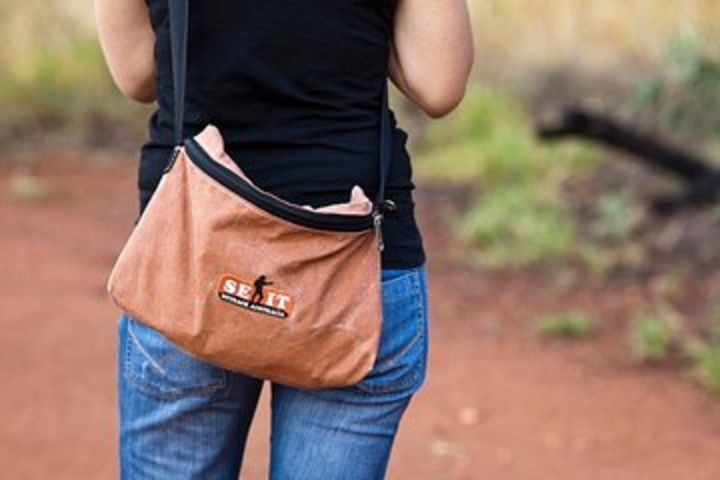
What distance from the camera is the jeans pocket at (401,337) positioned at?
2146mm

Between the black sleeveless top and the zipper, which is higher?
the black sleeveless top

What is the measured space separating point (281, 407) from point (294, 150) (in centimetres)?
38

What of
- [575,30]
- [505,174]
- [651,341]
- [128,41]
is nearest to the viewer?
[128,41]

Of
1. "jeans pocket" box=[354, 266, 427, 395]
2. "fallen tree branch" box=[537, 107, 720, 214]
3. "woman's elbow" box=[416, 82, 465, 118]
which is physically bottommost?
"fallen tree branch" box=[537, 107, 720, 214]

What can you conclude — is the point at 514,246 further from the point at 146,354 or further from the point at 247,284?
the point at 247,284

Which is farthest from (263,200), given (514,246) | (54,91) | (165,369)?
(54,91)

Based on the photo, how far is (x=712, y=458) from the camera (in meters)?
4.91

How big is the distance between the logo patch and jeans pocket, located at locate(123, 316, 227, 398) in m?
0.15

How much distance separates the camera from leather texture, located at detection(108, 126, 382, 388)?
6.59 ft

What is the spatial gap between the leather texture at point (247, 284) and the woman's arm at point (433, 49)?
0.25m

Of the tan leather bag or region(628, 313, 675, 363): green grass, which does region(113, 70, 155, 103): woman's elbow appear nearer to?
the tan leather bag

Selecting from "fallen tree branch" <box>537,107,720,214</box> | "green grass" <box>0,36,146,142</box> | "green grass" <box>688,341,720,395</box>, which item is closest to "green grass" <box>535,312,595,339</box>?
"green grass" <box>688,341,720,395</box>

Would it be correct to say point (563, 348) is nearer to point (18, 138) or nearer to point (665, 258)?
point (665, 258)

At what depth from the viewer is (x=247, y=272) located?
2.01m
